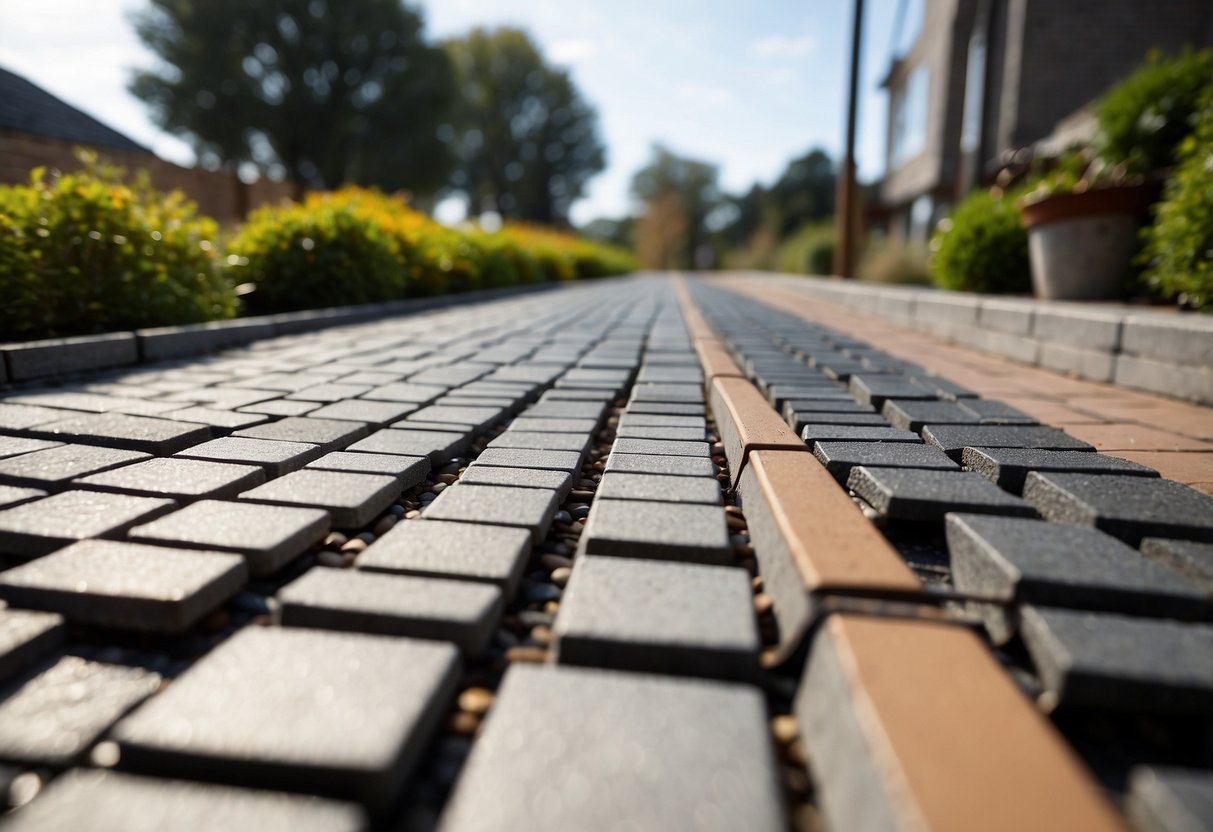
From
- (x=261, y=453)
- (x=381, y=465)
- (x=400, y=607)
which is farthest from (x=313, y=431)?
(x=400, y=607)

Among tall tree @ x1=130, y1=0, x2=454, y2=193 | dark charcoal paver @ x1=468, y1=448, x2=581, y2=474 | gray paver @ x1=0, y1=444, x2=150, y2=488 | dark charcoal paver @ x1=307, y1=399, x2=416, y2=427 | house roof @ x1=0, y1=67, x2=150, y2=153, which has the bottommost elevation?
dark charcoal paver @ x1=468, y1=448, x2=581, y2=474

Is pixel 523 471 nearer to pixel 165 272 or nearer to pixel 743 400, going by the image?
pixel 743 400

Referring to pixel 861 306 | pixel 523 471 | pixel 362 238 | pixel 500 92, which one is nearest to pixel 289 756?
pixel 523 471

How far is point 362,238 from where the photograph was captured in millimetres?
6207

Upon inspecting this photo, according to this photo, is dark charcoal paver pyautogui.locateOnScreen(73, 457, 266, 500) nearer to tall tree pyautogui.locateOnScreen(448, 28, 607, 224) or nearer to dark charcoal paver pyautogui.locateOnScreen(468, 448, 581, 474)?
dark charcoal paver pyautogui.locateOnScreen(468, 448, 581, 474)

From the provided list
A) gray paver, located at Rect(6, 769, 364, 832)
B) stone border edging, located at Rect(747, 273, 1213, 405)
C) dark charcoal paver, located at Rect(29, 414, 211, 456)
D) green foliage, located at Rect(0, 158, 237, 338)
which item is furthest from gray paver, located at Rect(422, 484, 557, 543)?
green foliage, located at Rect(0, 158, 237, 338)

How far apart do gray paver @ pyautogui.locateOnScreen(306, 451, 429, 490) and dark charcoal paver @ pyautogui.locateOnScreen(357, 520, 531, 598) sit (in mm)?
373

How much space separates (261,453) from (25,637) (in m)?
0.89

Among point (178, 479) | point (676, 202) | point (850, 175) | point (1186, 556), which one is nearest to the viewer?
point (1186, 556)

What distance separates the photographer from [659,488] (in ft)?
5.38

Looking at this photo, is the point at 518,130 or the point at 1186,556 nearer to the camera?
the point at 1186,556

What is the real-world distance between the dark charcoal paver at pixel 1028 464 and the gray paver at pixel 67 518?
204 centimetres

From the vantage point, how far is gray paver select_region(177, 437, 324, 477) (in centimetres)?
179

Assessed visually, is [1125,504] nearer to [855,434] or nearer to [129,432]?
[855,434]
